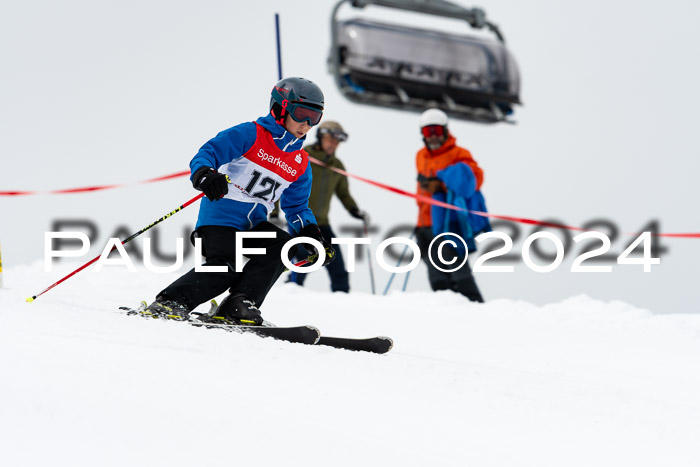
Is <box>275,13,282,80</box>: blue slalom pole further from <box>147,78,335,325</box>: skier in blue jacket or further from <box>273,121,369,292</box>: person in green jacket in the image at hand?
<box>147,78,335,325</box>: skier in blue jacket

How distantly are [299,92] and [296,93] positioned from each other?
0.01m

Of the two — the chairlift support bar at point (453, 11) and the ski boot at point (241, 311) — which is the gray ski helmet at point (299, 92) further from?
the chairlift support bar at point (453, 11)

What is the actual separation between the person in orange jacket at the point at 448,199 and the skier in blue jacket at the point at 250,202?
2.86 meters

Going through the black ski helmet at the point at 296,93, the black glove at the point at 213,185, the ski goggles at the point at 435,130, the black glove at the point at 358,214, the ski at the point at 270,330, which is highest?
the black ski helmet at the point at 296,93

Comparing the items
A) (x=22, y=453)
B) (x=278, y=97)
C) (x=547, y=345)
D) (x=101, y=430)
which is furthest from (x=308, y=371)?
(x=547, y=345)

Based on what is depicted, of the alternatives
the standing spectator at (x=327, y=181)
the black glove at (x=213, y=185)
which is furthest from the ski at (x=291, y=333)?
the standing spectator at (x=327, y=181)

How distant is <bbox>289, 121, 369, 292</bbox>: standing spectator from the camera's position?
662 cm

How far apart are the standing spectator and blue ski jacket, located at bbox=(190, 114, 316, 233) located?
2947mm

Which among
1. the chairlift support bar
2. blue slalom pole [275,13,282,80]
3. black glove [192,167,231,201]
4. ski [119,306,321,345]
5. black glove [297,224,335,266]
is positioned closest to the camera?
A: black glove [192,167,231,201]

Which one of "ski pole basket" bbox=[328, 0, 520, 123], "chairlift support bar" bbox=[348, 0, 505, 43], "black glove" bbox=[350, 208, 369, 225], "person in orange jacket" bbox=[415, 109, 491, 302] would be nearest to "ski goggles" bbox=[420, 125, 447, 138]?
"person in orange jacket" bbox=[415, 109, 491, 302]

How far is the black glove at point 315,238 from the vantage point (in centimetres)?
365

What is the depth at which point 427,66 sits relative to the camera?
1274 centimetres

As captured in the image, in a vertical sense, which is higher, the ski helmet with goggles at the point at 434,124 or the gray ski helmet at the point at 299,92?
the gray ski helmet at the point at 299,92

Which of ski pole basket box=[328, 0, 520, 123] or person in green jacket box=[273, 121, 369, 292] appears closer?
person in green jacket box=[273, 121, 369, 292]
